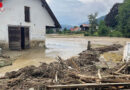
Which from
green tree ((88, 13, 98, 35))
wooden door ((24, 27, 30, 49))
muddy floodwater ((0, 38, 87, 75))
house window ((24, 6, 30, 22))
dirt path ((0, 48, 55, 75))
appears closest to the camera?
dirt path ((0, 48, 55, 75))

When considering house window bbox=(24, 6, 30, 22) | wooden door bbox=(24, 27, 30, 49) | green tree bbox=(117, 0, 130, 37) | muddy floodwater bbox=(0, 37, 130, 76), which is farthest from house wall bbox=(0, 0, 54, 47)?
green tree bbox=(117, 0, 130, 37)

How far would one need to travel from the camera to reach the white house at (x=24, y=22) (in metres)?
11.0

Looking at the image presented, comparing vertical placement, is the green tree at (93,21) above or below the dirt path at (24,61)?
above

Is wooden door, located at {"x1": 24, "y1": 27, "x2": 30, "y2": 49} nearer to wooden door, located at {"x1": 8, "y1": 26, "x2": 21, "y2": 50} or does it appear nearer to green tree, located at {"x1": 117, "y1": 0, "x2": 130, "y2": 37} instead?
wooden door, located at {"x1": 8, "y1": 26, "x2": 21, "y2": 50}

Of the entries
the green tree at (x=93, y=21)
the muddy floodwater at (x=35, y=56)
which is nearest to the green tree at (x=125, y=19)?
the green tree at (x=93, y=21)

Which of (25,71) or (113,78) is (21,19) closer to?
(25,71)

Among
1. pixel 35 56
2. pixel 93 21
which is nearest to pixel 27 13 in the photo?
pixel 35 56

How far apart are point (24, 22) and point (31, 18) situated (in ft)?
3.16

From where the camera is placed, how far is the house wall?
1093 cm

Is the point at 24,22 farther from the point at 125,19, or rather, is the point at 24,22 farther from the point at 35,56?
the point at 125,19

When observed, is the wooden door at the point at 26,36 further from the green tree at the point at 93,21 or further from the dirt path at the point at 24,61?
the green tree at the point at 93,21

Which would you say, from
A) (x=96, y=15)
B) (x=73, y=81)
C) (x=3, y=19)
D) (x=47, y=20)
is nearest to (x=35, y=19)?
(x=47, y=20)

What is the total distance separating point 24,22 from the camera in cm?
1216

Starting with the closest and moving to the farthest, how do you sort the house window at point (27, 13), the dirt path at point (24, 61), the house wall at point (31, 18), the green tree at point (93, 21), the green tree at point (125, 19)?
the dirt path at point (24, 61) < the house wall at point (31, 18) < the house window at point (27, 13) < the green tree at point (125, 19) < the green tree at point (93, 21)
